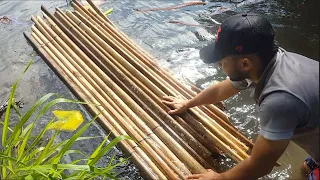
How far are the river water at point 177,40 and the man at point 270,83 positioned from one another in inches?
30.1

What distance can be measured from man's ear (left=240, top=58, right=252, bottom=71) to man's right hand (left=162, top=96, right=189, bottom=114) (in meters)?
0.90

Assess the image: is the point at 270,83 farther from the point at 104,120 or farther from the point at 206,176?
the point at 104,120

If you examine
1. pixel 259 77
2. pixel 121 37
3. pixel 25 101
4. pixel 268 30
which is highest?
pixel 268 30

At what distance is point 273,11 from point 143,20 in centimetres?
165

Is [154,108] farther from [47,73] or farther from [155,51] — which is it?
[47,73]

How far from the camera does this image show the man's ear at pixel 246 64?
1.55 m

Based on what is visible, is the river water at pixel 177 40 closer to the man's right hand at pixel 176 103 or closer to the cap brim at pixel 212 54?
the man's right hand at pixel 176 103

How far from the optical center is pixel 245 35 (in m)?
1.49

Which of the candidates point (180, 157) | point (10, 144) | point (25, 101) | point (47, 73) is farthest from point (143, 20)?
point (10, 144)

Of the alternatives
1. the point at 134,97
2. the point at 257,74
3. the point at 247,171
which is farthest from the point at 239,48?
the point at 134,97

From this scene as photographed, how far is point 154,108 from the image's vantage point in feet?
8.44

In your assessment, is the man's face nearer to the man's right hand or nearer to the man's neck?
the man's neck

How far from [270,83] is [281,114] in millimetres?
161

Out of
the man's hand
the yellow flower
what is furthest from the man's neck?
the yellow flower
